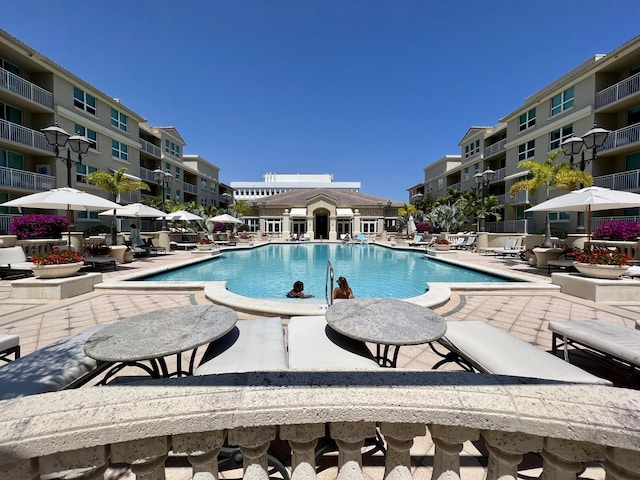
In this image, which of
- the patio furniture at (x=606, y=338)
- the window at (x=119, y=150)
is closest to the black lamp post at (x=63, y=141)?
the patio furniture at (x=606, y=338)

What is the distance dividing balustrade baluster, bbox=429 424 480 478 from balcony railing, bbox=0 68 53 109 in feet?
86.9

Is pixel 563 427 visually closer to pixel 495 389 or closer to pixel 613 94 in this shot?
pixel 495 389

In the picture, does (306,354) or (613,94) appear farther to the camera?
(613,94)

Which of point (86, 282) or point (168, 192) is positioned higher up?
point (168, 192)

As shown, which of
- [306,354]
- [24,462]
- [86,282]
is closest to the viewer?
[24,462]

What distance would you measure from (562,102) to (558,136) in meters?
2.72

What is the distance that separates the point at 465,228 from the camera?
34594 mm

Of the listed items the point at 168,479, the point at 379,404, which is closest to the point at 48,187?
the point at 168,479

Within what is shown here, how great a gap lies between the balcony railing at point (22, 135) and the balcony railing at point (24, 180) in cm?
187

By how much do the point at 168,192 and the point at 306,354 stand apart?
37.0 m

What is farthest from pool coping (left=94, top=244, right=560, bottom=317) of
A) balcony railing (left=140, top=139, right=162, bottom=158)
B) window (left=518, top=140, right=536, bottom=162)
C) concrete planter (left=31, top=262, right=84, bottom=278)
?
balcony railing (left=140, top=139, right=162, bottom=158)

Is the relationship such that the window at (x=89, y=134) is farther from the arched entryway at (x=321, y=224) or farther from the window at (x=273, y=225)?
the arched entryway at (x=321, y=224)

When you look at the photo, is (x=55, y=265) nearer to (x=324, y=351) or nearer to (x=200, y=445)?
(x=324, y=351)

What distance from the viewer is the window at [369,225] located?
41.2 metres
